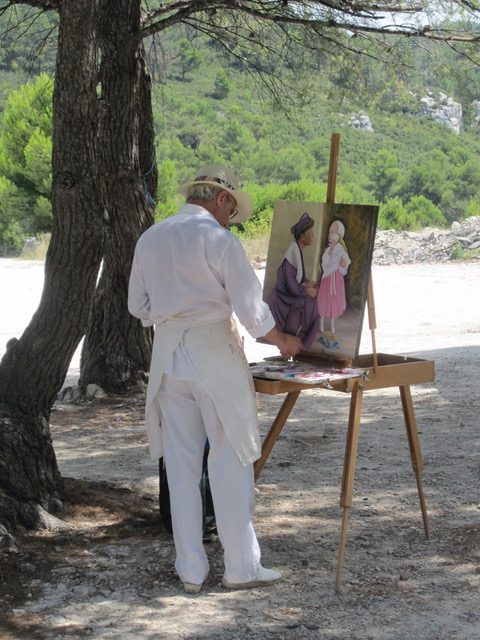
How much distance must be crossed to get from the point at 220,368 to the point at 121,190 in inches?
150

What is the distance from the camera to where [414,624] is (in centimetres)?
326

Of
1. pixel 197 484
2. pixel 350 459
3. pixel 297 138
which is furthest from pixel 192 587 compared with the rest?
pixel 297 138

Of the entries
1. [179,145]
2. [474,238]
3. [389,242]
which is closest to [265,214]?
[389,242]

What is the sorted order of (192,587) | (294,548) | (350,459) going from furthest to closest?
1. (294,548)
2. (350,459)
3. (192,587)

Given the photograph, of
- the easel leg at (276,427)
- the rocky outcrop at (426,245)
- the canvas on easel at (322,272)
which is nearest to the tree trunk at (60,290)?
the canvas on easel at (322,272)

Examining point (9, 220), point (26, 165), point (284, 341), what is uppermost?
point (26, 165)

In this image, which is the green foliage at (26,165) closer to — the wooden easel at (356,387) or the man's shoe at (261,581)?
the wooden easel at (356,387)

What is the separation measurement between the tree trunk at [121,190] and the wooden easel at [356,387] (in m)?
2.59

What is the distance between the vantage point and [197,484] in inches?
139

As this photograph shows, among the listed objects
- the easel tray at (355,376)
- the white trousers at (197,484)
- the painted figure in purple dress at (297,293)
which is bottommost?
the white trousers at (197,484)

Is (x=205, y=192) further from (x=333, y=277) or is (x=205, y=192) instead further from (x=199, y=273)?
(x=333, y=277)

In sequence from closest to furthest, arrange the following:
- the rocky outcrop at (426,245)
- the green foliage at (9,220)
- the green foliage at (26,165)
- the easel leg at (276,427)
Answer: the easel leg at (276,427) < the rocky outcrop at (426,245) < the green foliage at (9,220) < the green foliage at (26,165)

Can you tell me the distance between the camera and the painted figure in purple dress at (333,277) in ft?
12.9

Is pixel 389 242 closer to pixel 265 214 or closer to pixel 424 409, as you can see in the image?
pixel 265 214
